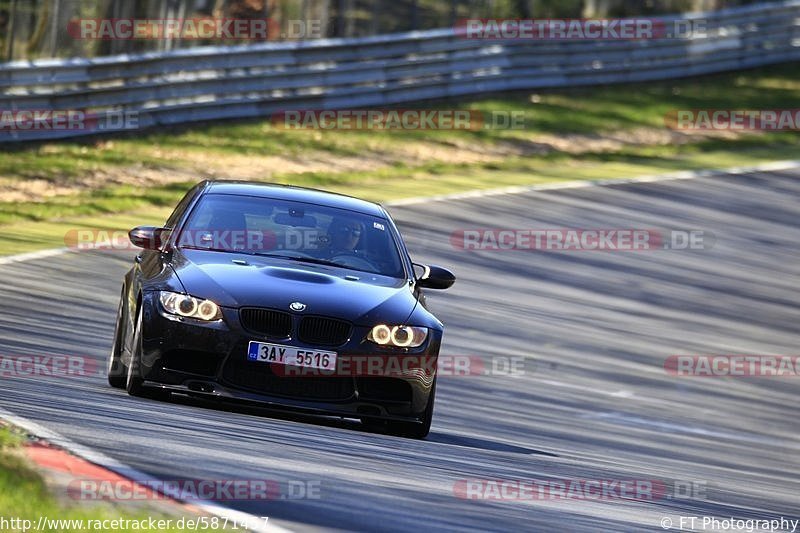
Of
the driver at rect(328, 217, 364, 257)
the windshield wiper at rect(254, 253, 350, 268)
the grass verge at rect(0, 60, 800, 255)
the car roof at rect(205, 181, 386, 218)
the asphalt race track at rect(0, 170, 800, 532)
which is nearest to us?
the asphalt race track at rect(0, 170, 800, 532)

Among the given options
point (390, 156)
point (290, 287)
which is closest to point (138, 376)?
point (290, 287)

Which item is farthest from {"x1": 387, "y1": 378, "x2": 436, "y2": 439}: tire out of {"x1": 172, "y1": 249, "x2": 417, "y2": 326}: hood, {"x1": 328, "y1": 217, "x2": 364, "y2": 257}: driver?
{"x1": 328, "y1": 217, "x2": 364, "y2": 257}: driver

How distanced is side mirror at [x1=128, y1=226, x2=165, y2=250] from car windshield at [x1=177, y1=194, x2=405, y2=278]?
14cm

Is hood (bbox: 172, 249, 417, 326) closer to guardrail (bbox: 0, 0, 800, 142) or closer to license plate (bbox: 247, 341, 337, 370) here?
license plate (bbox: 247, 341, 337, 370)

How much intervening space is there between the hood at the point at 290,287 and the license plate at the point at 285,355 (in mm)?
233

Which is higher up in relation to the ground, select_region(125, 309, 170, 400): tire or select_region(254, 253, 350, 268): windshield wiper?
select_region(254, 253, 350, 268): windshield wiper

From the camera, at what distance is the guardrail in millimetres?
22234

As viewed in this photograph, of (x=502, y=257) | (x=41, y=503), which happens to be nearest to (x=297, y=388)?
(x=41, y=503)

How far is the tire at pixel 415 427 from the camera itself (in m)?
9.84

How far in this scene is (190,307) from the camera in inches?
371

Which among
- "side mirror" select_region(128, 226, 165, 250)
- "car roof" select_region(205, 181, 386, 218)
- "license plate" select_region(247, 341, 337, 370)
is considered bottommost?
"license plate" select_region(247, 341, 337, 370)

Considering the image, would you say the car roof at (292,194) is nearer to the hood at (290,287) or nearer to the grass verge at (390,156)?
the hood at (290,287)

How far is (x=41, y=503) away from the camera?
6.30 meters

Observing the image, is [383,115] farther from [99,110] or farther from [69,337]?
[69,337]
